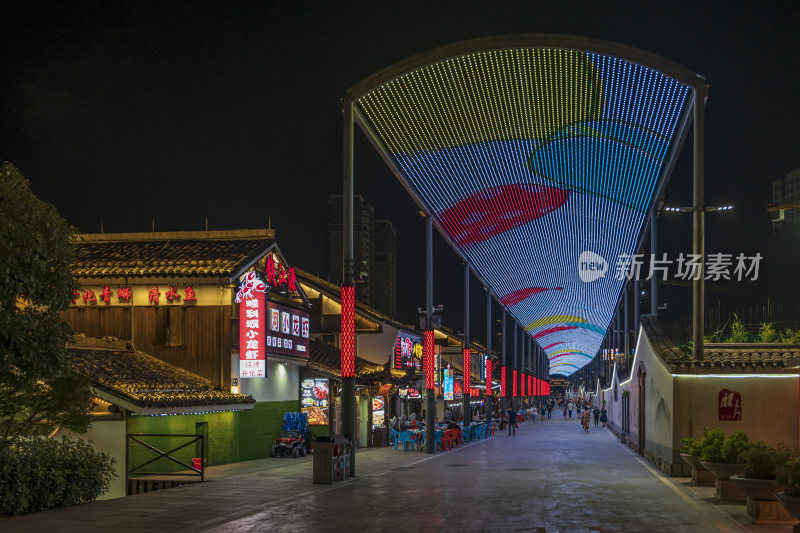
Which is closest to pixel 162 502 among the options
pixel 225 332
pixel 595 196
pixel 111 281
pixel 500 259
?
pixel 225 332

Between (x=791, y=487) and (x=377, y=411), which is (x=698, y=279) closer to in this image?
(x=791, y=487)

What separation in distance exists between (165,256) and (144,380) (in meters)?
7.17

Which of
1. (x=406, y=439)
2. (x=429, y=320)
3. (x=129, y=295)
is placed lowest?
(x=406, y=439)

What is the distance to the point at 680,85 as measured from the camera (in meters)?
24.2

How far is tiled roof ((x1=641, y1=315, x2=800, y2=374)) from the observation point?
22266 mm

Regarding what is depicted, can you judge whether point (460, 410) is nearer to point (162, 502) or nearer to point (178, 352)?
point (178, 352)

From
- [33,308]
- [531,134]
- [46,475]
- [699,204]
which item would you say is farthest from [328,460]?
[531,134]

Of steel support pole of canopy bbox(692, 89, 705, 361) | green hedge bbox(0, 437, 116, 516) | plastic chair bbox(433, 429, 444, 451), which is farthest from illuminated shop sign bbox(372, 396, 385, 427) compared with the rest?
green hedge bbox(0, 437, 116, 516)

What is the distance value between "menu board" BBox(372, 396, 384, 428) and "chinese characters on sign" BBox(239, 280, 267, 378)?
1246 cm

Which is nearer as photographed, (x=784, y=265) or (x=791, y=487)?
(x=791, y=487)

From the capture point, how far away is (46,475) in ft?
50.4

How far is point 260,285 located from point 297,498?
36.9ft

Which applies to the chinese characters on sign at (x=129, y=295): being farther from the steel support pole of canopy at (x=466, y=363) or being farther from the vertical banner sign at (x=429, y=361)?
the steel support pole of canopy at (x=466, y=363)

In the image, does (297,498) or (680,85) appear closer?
(297,498)
